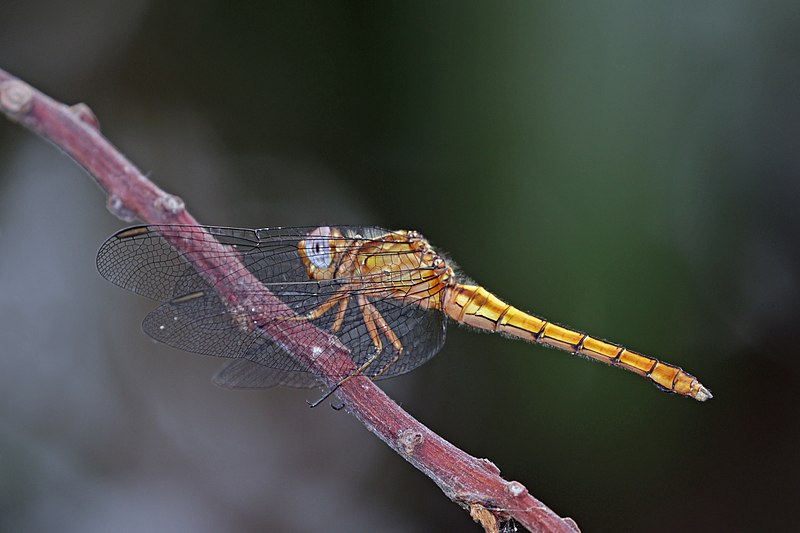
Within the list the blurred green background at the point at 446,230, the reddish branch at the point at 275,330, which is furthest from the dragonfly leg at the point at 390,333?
the blurred green background at the point at 446,230

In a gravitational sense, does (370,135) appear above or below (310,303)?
above

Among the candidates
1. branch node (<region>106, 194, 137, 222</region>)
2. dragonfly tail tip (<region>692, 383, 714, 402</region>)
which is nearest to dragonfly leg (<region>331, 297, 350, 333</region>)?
branch node (<region>106, 194, 137, 222</region>)

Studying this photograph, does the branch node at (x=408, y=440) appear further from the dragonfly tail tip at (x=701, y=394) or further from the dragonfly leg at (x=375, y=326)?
the dragonfly tail tip at (x=701, y=394)

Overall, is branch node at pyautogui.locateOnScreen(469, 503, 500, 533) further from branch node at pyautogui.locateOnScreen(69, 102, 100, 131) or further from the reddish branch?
branch node at pyautogui.locateOnScreen(69, 102, 100, 131)

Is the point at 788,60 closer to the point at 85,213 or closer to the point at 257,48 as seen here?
the point at 257,48

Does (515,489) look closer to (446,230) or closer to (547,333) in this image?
(547,333)

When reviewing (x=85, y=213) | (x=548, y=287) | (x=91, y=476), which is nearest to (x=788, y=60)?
(x=548, y=287)
